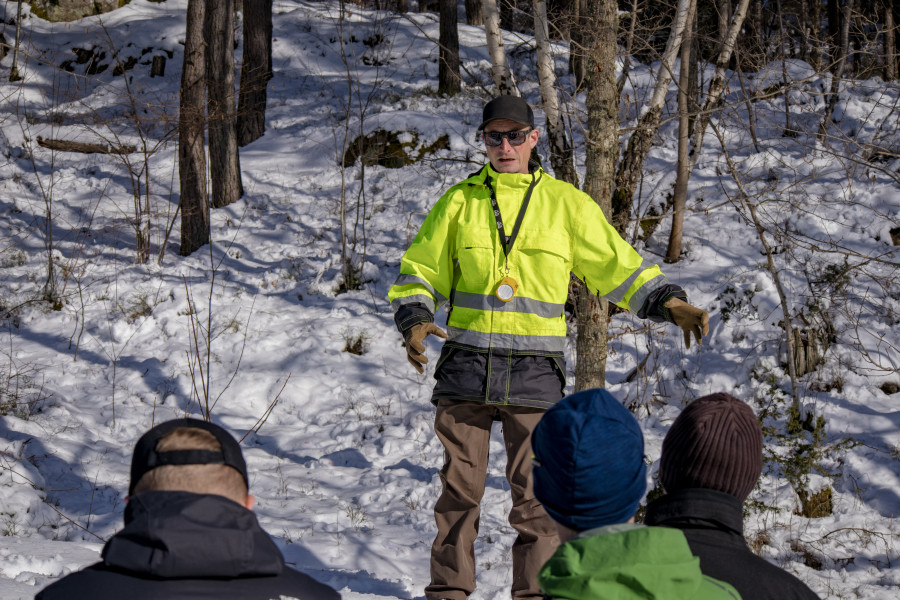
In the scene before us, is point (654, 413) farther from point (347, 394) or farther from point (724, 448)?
point (724, 448)

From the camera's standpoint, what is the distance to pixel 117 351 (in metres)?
7.09

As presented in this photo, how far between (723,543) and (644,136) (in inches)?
211

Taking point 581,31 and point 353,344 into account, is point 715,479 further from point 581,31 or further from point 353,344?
point 353,344

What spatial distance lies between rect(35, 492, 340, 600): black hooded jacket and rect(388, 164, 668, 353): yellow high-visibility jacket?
166 cm

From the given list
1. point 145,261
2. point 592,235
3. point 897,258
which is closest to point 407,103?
point 145,261

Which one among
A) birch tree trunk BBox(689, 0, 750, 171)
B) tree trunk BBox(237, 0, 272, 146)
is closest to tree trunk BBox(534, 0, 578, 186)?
birch tree trunk BBox(689, 0, 750, 171)

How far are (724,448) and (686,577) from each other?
553 millimetres

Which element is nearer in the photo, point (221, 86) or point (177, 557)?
point (177, 557)

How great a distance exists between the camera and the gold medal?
3068mm

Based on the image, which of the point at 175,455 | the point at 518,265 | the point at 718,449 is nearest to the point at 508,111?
the point at 518,265

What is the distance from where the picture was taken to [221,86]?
32.3 ft

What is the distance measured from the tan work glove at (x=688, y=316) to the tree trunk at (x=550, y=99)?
269 cm

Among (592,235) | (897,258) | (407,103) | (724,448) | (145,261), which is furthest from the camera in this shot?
(407,103)

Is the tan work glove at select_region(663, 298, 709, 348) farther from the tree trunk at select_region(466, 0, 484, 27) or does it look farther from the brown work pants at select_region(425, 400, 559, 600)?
the tree trunk at select_region(466, 0, 484, 27)
